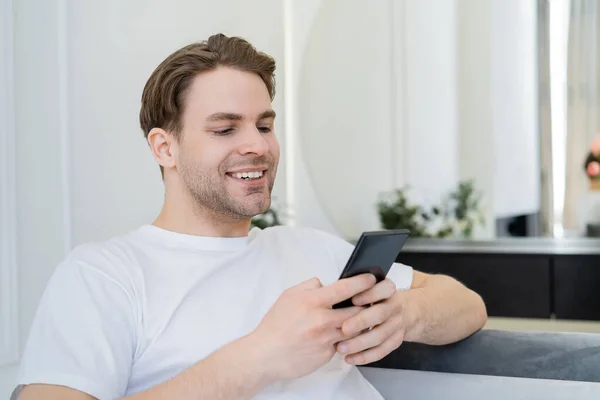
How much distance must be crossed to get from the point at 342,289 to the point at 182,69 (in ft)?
1.93

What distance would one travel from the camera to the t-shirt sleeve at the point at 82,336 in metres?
1.05

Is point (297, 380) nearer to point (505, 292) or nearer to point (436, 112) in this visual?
point (505, 292)

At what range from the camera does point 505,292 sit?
112 inches

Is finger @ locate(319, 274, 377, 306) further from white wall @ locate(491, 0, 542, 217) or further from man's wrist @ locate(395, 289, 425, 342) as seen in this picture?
white wall @ locate(491, 0, 542, 217)

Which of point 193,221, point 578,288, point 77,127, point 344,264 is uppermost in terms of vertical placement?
point 77,127

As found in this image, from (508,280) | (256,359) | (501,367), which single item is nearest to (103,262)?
(256,359)

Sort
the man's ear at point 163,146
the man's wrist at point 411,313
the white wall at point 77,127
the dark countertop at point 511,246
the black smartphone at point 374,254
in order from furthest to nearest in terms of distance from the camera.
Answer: the dark countertop at point 511,246 → the white wall at point 77,127 → the man's ear at point 163,146 → the man's wrist at point 411,313 → the black smartphone at point 374,254

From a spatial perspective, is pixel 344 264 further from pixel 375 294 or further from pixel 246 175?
pixel 375 294

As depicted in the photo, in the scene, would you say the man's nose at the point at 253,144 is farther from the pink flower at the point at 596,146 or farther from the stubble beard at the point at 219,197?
the pink flower at the point at 596,146

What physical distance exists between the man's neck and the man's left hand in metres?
0.38

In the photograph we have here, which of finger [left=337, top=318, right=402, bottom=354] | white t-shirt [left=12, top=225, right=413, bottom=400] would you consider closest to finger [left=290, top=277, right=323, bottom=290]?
finger [left=337, top=318, right=402, bottom=354]

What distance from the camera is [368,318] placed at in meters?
1.06

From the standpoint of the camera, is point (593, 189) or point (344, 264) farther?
point (593, 189)

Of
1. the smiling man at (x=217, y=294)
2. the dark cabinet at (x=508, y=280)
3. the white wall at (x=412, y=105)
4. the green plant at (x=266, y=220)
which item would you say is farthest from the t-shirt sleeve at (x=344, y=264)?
the white wall at (x=412, y=105)
